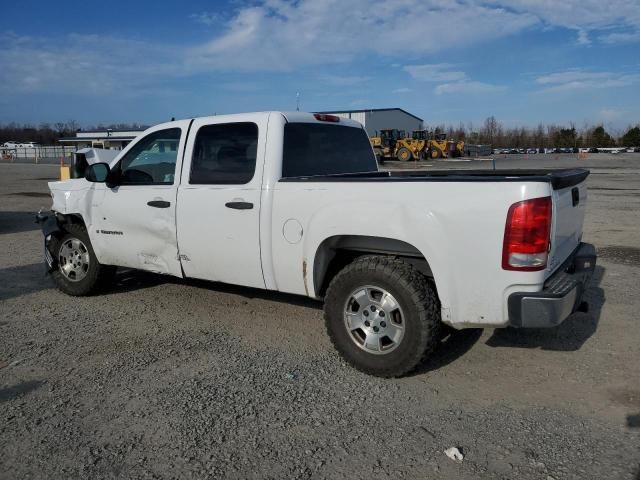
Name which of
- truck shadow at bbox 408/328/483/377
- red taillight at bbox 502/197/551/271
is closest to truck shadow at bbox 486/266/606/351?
truck shadow at bbox 408/328/483/377

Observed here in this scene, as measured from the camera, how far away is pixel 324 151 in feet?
17.2

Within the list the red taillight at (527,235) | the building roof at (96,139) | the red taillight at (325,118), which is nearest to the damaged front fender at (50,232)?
the red taillight at (325,118)

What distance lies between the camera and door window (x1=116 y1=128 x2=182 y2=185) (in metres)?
5.38

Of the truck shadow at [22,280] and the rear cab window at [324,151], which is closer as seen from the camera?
the rear cab window at [324,151]

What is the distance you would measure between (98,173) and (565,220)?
4.39 m

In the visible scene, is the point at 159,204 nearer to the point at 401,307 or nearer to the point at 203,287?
the point at 203,287

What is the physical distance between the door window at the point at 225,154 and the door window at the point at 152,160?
315 mm

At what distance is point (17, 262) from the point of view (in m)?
8.15

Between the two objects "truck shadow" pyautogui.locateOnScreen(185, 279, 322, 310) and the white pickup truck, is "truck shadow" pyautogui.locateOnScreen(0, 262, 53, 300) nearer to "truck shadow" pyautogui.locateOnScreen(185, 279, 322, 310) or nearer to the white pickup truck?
the white pickup truck

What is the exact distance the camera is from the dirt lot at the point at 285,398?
3.07 meters

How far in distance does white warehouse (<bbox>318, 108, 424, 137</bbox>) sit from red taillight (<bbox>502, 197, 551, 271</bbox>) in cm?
6322

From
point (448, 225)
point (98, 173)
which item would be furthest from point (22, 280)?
point (448, 225)

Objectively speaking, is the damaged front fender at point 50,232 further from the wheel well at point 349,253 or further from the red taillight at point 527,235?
the red taillight at point 527,235

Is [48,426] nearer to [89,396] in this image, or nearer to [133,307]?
[89,396]
